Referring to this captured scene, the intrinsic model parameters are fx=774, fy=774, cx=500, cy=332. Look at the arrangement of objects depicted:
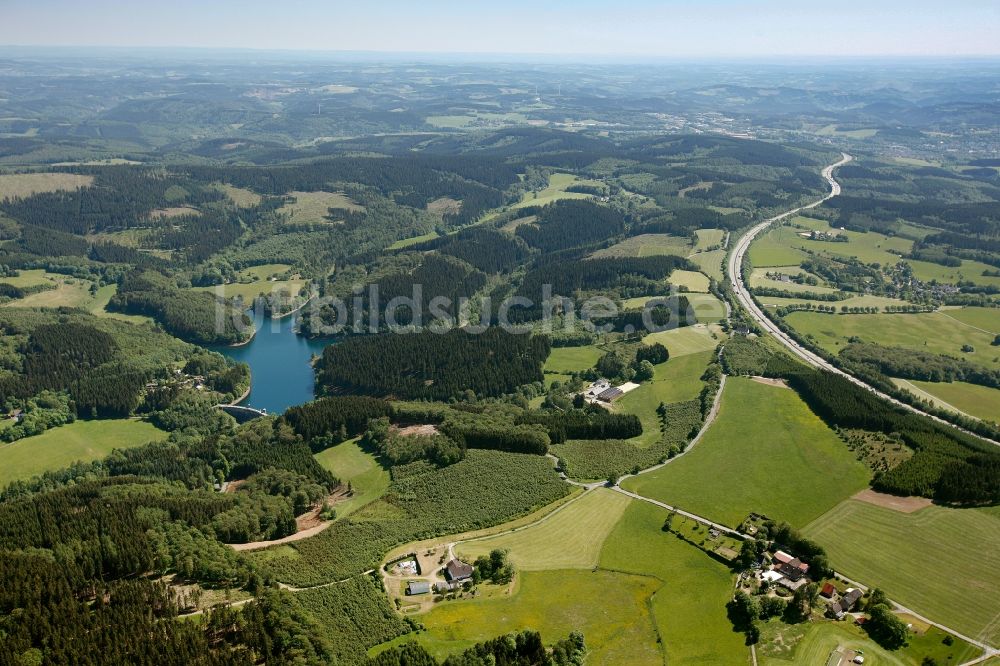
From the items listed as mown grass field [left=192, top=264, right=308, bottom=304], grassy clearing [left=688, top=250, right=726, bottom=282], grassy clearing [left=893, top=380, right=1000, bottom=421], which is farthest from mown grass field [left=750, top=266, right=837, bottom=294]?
mown grass field [left=192, top=264, right=308, bottom=304]

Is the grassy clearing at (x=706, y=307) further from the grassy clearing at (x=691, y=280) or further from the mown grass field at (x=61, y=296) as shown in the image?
the mown grass field at (x=61, y=296)

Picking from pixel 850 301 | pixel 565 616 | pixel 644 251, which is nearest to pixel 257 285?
pixel 644 251

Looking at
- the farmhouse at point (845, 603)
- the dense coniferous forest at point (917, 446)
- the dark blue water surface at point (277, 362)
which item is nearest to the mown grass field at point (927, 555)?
the dense coniferous forest at point (917, 446)

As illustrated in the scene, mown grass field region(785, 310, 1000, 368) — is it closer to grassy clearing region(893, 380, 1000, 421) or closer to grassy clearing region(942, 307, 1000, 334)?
grassy clearing region(942, 307, 1000, 334)

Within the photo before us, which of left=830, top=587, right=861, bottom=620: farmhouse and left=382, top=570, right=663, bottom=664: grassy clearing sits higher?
left=830, top=587, right=861, bottom=620: farmhouse

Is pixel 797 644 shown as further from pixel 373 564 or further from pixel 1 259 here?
pixel 1 259
